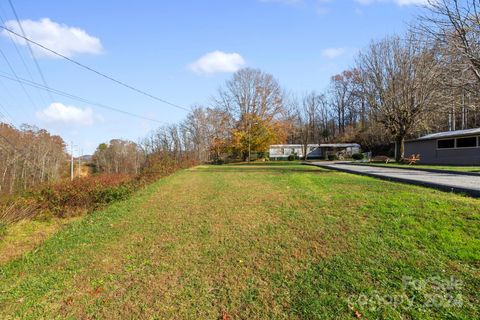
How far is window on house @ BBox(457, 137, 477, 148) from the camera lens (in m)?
21.9

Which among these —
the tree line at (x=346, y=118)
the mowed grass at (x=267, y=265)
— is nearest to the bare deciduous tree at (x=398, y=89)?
the tree line at (x=346, y=118)

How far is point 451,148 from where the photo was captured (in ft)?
78.5

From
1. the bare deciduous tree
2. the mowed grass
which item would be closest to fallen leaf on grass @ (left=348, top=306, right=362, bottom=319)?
the mowed grass

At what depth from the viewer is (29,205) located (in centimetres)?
902

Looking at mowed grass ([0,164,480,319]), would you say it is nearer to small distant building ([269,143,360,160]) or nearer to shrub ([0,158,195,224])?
shrub ([0,158,195,224])

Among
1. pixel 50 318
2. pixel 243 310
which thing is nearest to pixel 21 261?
pixel 50 318

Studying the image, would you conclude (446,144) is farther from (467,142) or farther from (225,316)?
(225,316)

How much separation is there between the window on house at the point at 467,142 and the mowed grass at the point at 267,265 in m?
19.2

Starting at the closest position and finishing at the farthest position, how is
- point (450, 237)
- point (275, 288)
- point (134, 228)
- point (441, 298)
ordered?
point (441, 298) → point (275, 288) → point (450, 237) → point (134, 228)

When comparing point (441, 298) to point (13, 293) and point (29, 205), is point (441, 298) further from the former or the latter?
point (29, 205)

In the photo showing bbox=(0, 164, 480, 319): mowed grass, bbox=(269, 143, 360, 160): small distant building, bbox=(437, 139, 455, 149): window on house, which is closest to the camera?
bbox=(0, 164, 480, 319): mowed grass

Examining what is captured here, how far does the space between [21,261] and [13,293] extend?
137 centimetres

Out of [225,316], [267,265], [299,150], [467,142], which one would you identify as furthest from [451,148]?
[299,150]

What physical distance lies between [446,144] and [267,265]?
2600cm
